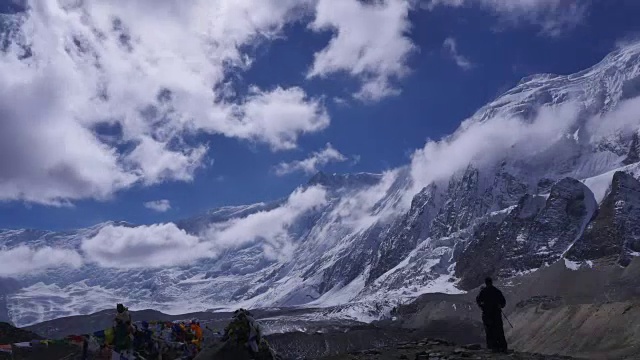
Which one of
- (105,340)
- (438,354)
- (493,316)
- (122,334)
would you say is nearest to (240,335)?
(122,334)

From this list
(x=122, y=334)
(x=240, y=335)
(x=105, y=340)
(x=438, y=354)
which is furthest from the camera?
(x=105, y=340)

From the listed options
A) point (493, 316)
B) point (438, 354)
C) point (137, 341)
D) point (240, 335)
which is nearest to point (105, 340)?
point (137, 341)

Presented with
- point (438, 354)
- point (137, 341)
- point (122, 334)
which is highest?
point (122, 334)

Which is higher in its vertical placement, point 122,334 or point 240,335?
point 122,334

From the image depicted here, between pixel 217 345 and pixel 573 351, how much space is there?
80.5 m

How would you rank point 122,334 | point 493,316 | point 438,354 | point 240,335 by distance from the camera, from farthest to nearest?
1. point 493,316
2. point 122,334
3. point 438,354
4. point 240,335

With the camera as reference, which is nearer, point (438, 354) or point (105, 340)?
point (438, 354)

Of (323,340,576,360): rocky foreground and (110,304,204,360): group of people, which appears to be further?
(110,304,204,360): group of people

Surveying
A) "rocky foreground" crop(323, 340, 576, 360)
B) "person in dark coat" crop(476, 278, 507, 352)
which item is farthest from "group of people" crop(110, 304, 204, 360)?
"person in dark coat" crop(476, 278, 507, 352)

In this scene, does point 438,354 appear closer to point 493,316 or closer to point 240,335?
point 493,316

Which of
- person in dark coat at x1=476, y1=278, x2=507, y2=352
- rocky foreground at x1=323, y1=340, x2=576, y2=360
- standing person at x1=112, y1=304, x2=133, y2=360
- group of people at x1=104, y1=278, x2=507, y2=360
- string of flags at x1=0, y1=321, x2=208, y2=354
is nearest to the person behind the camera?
group of people at x1=104, y1=278, x2=507, y2=360

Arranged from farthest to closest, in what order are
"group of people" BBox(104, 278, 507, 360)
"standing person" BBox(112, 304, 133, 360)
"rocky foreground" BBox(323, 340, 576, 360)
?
"standing person" BBox(112, 304, 133, 360)
"rocky foreground" BBox(323, 340, 576, 360)
"group of people" BBox(104, 278, 507, 360)

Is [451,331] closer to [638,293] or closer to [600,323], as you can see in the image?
[638,293]

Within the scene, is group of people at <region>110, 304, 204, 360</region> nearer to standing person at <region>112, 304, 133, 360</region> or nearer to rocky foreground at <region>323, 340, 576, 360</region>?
standing person at <region>112, 304, 133, 360</region>
